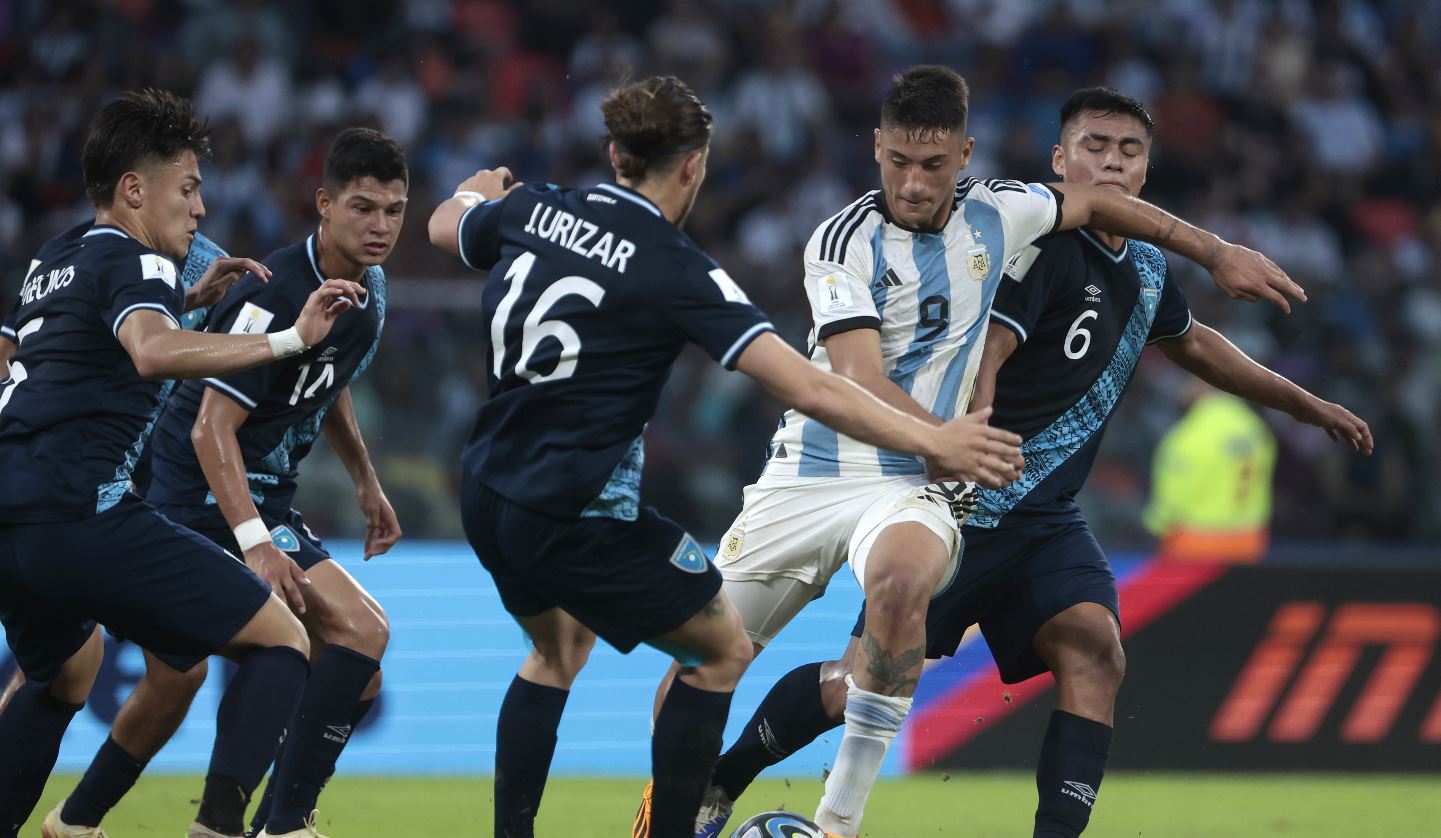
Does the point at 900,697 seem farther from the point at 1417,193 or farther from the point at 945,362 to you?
the point at 1417,193

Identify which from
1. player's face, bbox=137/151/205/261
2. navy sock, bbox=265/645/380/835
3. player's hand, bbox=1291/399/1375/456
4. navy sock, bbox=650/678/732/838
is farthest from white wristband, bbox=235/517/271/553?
player's hand, bbox=1291/399/1375/456

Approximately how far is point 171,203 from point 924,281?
2.40 m

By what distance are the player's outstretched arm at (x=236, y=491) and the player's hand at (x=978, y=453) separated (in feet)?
7.37

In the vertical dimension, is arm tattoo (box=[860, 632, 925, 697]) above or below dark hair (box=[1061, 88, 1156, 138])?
below

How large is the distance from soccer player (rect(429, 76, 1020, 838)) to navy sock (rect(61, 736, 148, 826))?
61.7 inches

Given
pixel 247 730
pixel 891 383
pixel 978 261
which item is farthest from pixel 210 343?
pixel 978 261

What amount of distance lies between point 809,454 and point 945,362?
1.85ft

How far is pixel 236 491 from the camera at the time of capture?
5.71 meters

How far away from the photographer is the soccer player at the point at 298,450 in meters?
5.77

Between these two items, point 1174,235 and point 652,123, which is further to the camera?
point 1174,235

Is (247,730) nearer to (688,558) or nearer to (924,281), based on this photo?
(688,558)

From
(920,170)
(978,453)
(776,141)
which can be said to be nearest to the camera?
(978,453)

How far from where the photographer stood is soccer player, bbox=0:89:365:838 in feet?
17.0

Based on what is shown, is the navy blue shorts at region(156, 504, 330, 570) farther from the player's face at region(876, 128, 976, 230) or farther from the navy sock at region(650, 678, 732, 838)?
the player's face at region(876, 128, 976, 230)
